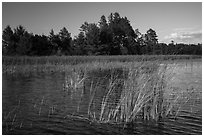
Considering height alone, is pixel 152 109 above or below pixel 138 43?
below

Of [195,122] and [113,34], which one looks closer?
[195,122]

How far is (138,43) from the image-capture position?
199ft

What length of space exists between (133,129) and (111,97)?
3.02m

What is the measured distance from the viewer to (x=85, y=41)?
47.3 meters

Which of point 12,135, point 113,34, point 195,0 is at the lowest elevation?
point 12,135

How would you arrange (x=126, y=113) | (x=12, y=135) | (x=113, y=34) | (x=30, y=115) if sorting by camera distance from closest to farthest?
(x=12, y=135), (x=126, y=113), (x=30, y=115), (x=113, y=34)

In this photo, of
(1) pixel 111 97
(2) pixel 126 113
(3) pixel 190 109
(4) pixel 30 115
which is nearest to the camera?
(2) pixel 126 113

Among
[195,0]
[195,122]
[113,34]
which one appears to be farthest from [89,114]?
[113,34]

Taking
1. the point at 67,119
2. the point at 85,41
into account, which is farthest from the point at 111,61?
the point at 85,41

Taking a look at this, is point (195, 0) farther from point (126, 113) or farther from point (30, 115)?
point (30, 115)

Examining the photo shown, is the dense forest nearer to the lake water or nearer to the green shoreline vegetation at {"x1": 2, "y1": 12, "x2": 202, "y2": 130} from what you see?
the green shoreline vegetation at {"x1": 2, "y1": 12, "x2": 202, "y2": 130}

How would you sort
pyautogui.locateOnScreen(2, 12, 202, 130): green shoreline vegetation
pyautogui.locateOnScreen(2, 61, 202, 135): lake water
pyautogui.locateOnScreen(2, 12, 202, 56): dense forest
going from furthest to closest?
pyautogui.locateOnScreen(2, 12, 202, 56): dense forest, pyautogui.locateOnScreen(2, 12, 202, 130): green shoreline vegetation, pyautogui.locateOnScreen(2, 61, 202, 135): lake water

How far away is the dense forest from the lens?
3765 cm

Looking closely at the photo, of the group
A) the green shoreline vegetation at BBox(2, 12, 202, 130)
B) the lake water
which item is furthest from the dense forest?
the lake water
